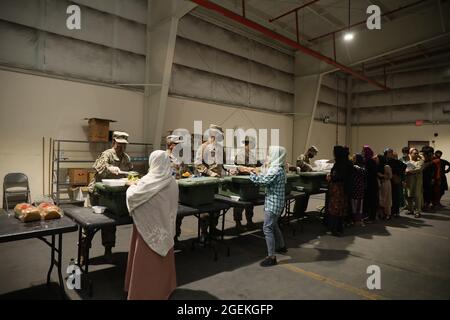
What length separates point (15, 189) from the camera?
542cm

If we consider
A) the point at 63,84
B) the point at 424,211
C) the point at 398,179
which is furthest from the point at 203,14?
the point at 424,211

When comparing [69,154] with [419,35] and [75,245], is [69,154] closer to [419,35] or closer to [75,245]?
[75,245]

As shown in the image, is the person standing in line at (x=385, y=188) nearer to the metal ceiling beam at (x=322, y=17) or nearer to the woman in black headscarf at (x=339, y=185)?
the woman in black headscarf at (x=339, y=185)

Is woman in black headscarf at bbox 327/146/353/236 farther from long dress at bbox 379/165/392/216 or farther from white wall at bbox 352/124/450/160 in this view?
white wall at bbox 352/124/450/160

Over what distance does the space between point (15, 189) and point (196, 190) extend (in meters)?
4.38

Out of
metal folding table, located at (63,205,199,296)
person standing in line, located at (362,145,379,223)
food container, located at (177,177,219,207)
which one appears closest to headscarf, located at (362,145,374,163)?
person standing in line, located at (362,145,379,223)

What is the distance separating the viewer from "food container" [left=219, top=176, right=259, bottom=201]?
3.63 meters

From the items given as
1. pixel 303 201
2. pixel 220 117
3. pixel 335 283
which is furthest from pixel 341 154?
pixel 220 117

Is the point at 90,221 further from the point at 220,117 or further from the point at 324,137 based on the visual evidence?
the point at 324,137

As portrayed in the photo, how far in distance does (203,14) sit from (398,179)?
22.2ft

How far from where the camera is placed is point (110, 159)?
3.43m

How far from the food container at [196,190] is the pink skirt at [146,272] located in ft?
2.99

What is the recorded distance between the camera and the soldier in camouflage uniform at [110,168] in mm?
3129

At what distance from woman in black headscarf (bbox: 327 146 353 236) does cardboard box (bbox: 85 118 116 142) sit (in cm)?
Result: 475
